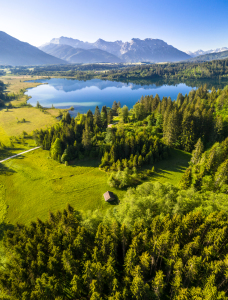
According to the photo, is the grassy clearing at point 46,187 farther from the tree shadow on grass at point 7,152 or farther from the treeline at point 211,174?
the treeline at point 211,174

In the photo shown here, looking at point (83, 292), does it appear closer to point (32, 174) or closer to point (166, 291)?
point (166, 291)

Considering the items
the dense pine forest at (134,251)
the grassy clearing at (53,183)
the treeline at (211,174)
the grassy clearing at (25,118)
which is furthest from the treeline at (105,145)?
the grassy clearing at (25,118)

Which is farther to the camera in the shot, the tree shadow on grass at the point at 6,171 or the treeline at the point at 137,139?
the treeline at the point at 137,139

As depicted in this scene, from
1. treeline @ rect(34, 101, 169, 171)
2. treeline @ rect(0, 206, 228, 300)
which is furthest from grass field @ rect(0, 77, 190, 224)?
treeline @ rect(0, 206, 228, 300)

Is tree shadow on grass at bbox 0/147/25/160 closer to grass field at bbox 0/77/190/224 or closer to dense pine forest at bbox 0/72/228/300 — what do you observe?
grass field at bbox 0/77/190/224

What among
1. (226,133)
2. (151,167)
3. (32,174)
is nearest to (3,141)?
(32,174)

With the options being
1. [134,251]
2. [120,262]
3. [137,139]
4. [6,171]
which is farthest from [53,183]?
[134,251]
